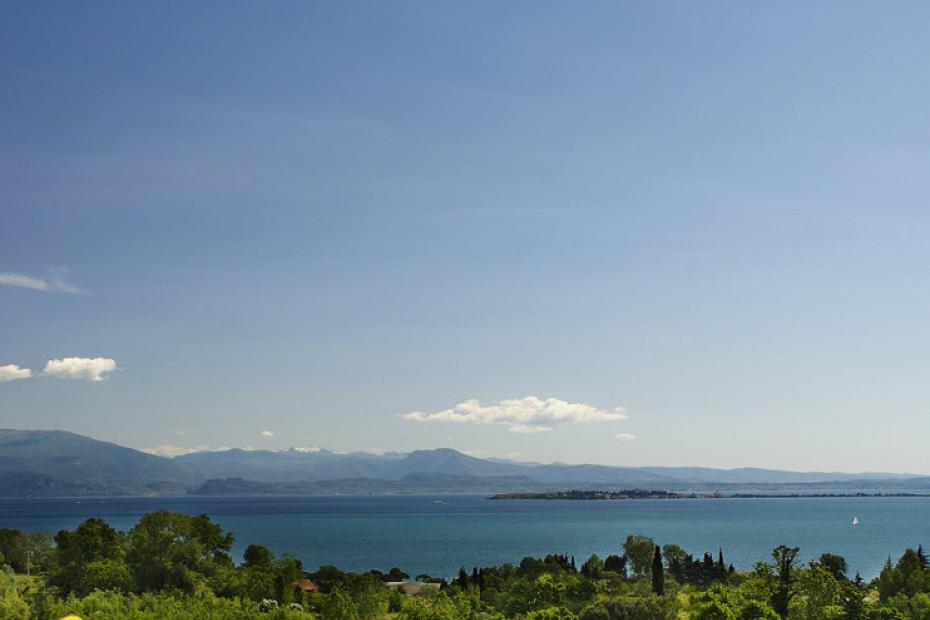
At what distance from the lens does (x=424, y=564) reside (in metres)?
176

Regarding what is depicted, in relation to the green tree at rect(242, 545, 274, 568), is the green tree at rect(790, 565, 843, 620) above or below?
above

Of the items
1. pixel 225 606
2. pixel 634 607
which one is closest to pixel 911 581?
pixel 634 607

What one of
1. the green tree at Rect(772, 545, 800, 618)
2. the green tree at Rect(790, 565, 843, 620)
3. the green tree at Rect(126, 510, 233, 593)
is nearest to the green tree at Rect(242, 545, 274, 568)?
the green tree at Rect(126, 510, 233, 593)

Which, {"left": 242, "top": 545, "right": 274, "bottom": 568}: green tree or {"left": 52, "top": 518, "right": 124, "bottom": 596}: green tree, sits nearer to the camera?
{"left": 52, "top": 518, "right": 124, "bottom": 596}: green tree

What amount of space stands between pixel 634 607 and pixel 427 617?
18094 mm

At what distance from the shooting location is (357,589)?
78375mm

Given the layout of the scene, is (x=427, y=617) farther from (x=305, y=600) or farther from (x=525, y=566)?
(x=525, y=566)

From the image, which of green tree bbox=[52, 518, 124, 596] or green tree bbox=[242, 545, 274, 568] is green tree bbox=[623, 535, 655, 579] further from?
green tree bbox=[52, 518, 124, 596]

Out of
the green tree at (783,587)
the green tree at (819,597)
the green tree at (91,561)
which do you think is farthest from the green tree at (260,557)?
the green tree at (819,597)

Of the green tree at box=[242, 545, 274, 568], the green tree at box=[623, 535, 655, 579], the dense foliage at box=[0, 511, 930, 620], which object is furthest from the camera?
the green tree at box=[623, 535, 655, 579]

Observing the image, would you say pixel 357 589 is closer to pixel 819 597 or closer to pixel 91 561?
pixel 91 561

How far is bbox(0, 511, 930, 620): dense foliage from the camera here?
66750 millimetres

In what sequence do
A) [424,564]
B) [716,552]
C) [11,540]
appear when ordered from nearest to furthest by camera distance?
[11,540] → [424,564] → [716,552]

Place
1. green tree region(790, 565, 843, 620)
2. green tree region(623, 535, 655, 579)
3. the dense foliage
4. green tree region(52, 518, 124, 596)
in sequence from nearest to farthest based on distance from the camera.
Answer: green tree region(790, 565, 843, 620)
the dense foliage
green tree region(52, 518, 124, 596)
green tree region(623, 535, 655, 579)
